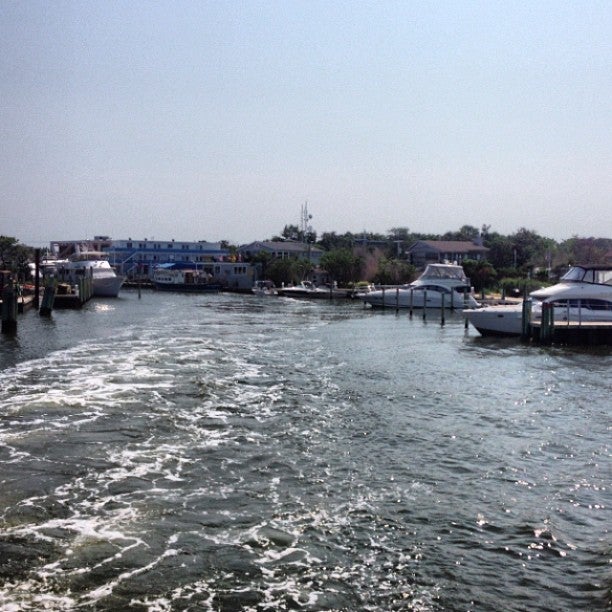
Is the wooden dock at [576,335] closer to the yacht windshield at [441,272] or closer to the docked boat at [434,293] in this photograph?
the docked boat at [434,293]

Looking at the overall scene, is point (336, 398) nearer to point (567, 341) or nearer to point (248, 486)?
point (248, 486)

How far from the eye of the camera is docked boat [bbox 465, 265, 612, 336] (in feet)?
136

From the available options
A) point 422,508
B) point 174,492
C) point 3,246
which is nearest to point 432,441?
point 422,508

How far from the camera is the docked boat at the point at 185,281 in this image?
339ft

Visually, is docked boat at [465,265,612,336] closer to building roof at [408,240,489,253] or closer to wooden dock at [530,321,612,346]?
wooden dock at [530,321,612,346]

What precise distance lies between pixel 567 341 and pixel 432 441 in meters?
23.8

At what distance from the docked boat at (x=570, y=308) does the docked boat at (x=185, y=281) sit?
64.8m

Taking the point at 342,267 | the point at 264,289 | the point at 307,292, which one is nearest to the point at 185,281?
the point at 264,289

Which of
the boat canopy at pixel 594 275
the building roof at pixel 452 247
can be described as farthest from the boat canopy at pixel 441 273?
the building roof at pixel 452 247

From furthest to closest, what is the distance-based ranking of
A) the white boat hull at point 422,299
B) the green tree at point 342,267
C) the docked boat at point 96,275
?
the green tree at point 342,267, the docked boat at point 96,275, the white boat hull at point 422,299

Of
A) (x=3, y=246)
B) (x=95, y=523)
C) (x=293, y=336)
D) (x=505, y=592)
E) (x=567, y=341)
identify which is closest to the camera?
(x=505, y=592)

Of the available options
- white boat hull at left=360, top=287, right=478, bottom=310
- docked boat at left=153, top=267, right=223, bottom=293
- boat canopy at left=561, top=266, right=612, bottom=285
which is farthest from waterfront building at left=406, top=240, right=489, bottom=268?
boat canopy at left=561, top=266, right=612, bottom=285

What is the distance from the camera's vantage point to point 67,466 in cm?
1474

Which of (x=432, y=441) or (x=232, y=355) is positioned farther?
(x=232, y=355)
